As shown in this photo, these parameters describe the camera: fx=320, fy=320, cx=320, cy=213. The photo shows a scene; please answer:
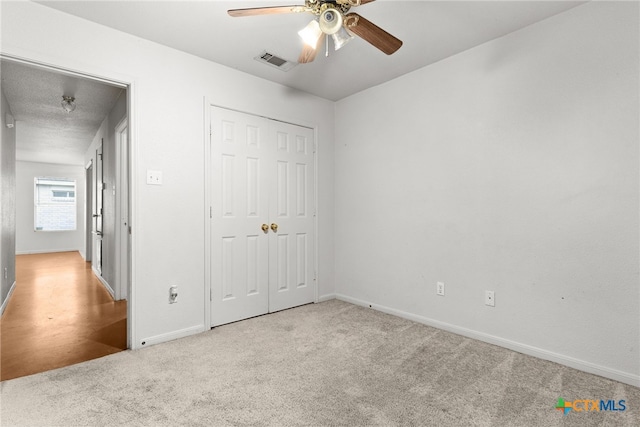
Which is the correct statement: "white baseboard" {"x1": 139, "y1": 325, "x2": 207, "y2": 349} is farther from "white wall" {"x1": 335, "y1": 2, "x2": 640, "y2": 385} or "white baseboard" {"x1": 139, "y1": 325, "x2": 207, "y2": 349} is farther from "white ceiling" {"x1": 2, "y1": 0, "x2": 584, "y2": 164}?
"white ceiling" {"x1": 2, "y1": 0, "x2": 584, "y2": 164}

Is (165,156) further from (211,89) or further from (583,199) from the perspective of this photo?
(583,199)

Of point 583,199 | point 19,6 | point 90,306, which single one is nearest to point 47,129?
point 90,306

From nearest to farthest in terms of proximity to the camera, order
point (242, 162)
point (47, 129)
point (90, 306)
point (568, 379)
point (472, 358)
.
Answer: point (568, 379), point (472, 358), point (242, 162), point (90, 306), point (47, 129)

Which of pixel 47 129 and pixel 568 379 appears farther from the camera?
pixel 47 129

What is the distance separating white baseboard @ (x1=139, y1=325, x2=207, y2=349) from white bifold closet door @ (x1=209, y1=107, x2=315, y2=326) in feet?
0.52

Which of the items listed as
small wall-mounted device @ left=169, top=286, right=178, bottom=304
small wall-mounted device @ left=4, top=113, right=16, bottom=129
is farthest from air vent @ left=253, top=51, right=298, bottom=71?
small wall-mounted device @ left=4, top=113, right=16, bottom=129

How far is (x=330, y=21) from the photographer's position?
68.0 inches

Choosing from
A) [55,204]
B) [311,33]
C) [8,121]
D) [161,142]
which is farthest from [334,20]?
[55,204]

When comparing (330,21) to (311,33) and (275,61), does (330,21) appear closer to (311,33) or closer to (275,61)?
(311,33)

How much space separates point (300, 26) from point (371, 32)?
795 mm

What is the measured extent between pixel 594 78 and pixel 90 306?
5086 mm

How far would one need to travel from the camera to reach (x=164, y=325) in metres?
2.64

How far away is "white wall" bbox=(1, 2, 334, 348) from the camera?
2277mm

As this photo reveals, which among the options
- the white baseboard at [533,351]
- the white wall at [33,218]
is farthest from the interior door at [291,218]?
the white wall at [33,218]
